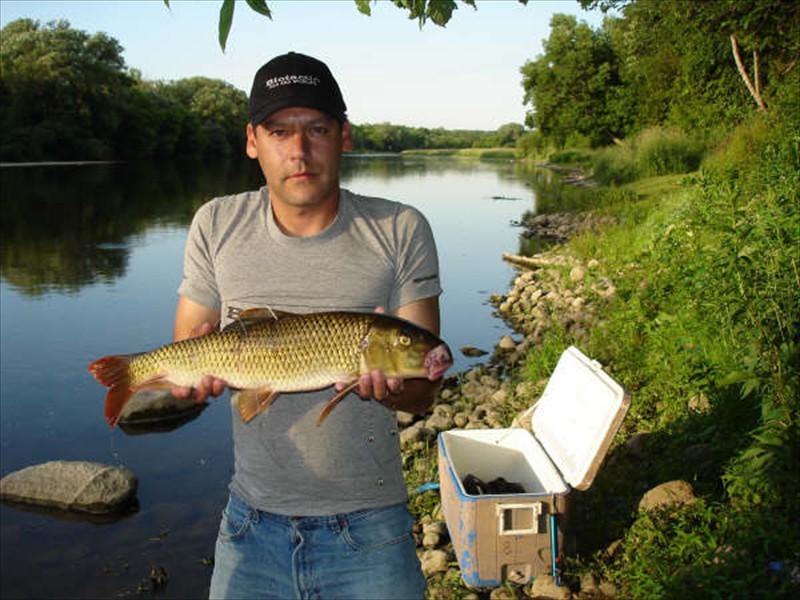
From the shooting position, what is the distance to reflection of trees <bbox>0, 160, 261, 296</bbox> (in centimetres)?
1869

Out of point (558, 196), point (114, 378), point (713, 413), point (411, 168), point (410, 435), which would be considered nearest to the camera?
point (114, 378)

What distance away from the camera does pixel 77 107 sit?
221ft

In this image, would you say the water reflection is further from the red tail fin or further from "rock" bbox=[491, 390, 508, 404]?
the red tail fin

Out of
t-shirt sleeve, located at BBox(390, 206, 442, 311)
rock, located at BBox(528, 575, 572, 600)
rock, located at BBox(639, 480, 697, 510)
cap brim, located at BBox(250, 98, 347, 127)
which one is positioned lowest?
rock, located at BBox(528, 575, 572, 600)

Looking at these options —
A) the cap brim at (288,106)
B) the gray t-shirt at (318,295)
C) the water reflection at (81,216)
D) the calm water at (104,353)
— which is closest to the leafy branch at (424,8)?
the cap brim at (288,106)

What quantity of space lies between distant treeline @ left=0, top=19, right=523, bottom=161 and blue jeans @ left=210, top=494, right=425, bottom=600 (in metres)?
68.7

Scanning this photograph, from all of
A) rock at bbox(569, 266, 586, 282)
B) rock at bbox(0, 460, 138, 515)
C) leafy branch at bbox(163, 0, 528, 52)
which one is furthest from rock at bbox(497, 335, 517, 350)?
leafy branch at bbox(163, 0, 528, 52)

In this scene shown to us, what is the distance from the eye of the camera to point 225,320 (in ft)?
9.26

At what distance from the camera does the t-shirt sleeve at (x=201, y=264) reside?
111 inches

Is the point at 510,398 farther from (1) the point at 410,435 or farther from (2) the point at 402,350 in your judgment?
(2) the point at 402,350

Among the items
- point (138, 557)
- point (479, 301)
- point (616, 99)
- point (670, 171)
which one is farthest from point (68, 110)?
point (138, 557)

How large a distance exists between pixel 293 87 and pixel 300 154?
252mm

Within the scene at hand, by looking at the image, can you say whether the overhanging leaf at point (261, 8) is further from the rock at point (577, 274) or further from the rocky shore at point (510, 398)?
the rock at point (577, 274)

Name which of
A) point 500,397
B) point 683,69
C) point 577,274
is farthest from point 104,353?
point 683,69
